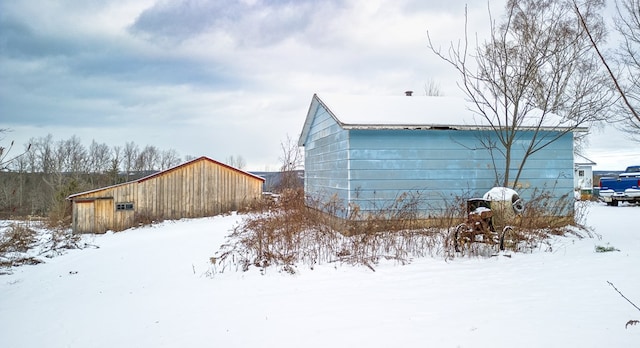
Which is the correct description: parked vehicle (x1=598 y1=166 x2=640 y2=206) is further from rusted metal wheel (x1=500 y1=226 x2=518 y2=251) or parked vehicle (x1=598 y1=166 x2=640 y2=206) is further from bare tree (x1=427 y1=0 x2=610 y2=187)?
rusted metal wheel (x1=500 y1=226 x2=518 y2=251)

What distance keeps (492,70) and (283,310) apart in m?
8.85

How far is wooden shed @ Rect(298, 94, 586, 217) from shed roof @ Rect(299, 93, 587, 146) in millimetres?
29

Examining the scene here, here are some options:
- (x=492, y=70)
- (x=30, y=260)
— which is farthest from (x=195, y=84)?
(x=492, y=70)

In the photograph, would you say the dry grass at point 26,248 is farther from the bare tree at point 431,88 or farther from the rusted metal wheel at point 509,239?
the bare tree at point 431,88

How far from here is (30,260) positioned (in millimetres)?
11289

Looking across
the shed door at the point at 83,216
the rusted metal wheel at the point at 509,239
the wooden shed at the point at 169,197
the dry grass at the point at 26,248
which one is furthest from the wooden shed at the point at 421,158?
the shed door at the point at 83,216

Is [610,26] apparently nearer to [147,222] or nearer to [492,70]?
Answer: [492,70]

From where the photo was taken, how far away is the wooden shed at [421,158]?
32.2 ft

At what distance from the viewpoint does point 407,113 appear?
10820 millimetres

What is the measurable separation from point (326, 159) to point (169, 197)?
10612mm

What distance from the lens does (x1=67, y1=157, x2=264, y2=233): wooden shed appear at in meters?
18.0

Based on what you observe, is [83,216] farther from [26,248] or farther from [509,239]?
[509,239]

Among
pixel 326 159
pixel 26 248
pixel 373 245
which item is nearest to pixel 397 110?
pixel 326 159

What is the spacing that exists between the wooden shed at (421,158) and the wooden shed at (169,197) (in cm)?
1011
